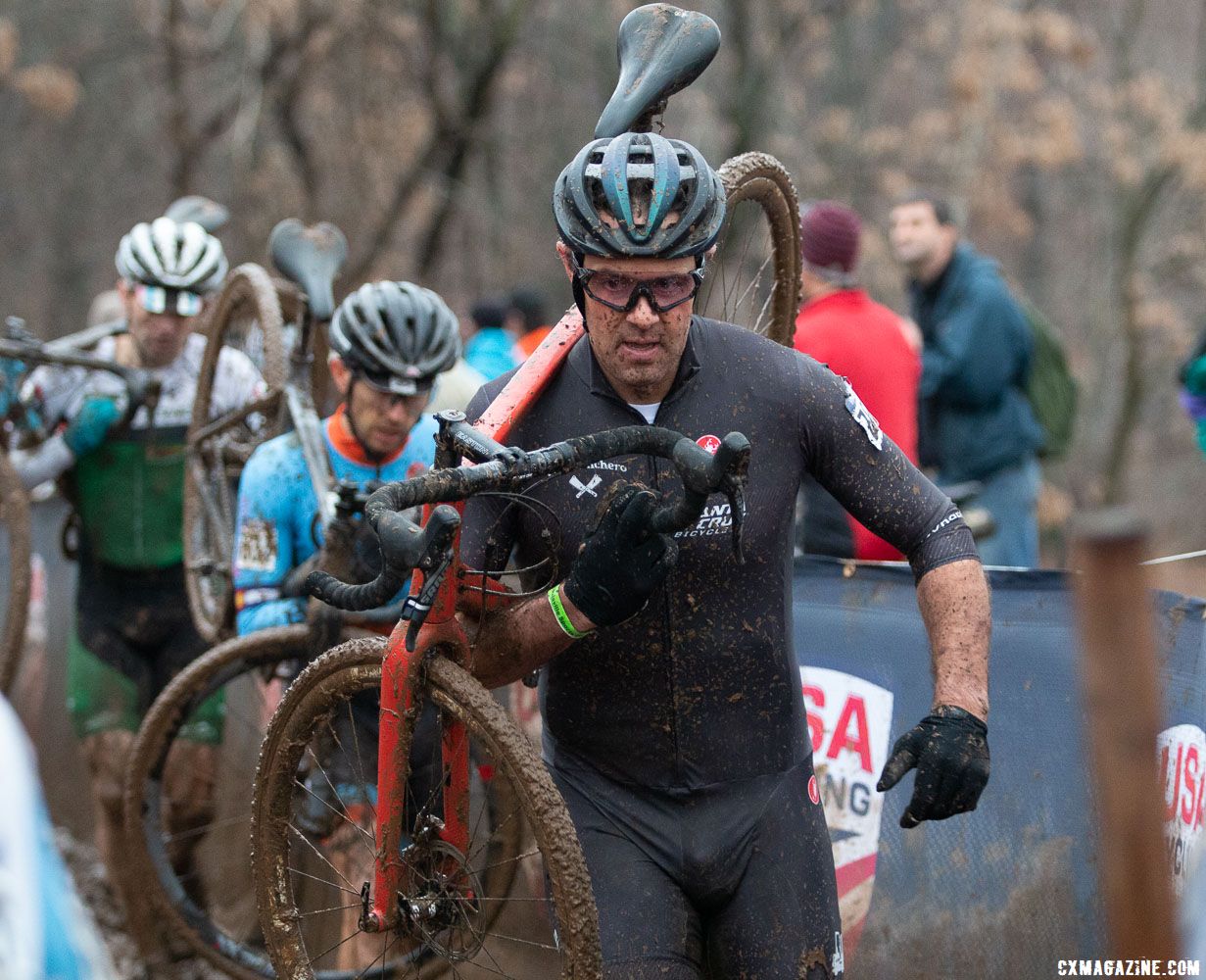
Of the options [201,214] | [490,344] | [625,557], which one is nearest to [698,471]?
[625,557]

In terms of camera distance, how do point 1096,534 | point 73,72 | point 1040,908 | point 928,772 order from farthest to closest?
point 73,72 < point 1040,908 < point 928,772 < point 1096,534

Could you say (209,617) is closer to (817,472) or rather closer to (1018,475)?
(817,472)

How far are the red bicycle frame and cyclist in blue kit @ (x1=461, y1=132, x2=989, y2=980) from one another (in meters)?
0.08

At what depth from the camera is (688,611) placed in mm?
3533

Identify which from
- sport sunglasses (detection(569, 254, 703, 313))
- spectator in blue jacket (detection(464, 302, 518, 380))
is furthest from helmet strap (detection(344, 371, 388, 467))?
spectator in blue jacket (detection(464, 302, 518, 380))

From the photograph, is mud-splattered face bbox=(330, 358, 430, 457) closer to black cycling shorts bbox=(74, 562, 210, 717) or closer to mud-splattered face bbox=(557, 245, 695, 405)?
mud-splattered face bbox=(557, 245, 695, 405)

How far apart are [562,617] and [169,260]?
11.5 feet

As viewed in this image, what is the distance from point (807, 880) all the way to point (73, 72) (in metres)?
16.4

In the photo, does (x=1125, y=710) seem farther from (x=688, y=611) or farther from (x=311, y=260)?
(x=311, y=260)

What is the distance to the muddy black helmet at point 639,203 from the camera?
11.1 feet

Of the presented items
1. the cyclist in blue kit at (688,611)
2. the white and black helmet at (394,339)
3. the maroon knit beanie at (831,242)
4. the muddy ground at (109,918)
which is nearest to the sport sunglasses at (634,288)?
the cyclist in blue kit at (688,611)

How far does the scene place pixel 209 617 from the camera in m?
5.87

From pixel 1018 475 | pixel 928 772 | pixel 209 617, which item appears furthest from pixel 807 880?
pixel 1018 475

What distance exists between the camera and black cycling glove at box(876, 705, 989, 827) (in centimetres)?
315
